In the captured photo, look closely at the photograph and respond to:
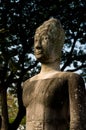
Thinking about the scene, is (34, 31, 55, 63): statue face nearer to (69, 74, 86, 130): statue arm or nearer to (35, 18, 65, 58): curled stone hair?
(35, 18, 65, 58): curled stone hair

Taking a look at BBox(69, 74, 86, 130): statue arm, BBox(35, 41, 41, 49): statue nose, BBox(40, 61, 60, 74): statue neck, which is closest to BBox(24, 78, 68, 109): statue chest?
BBox(69, 74, 86, 130): statue arm

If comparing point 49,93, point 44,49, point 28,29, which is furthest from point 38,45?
point 28,29

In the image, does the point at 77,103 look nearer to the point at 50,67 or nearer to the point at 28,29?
the point at 50,67

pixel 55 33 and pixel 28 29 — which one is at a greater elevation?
pixel 28 29

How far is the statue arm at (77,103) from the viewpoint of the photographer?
4.75 meters

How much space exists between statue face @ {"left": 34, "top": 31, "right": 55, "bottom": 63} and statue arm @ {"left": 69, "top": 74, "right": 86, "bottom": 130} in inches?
21.9

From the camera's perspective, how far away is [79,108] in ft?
15.9

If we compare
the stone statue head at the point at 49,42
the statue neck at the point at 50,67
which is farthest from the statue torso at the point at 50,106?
the stone statue head at the point at 49,42

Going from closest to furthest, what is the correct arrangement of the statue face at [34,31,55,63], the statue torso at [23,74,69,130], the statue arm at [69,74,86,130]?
the statue arm at [69,74,86,130]
the statue torso at [23,74,69,130]
the statue face at [34,31,55,63]

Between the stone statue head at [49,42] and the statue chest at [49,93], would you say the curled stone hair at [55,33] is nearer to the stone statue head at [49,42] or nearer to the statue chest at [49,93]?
the stone statue head at [49,42]

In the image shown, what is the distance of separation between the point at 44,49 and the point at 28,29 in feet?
58.9

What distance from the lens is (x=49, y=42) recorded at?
5.43m

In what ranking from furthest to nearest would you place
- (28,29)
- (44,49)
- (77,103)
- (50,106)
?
1. (28,29)
2. (44,49)
3. (50,106)
4. (77,103)

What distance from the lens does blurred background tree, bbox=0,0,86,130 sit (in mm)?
22547
